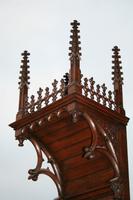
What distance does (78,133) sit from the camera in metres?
6.70

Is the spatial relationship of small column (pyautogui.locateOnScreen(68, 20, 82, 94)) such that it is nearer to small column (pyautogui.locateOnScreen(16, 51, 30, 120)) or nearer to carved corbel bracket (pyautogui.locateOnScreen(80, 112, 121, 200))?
carved corbel bracket (pyautogui.locateOnScreen(80, 112, 121, 200))

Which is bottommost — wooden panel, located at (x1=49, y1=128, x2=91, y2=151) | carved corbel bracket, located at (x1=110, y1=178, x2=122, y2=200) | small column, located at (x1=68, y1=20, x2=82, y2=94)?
carved corbel bracket, located at (x1=110, y1=178, x2=122, y2=200)

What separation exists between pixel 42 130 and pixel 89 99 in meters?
0.88

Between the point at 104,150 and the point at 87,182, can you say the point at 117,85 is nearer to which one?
the point at 104,150

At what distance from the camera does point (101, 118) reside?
651 centimetres

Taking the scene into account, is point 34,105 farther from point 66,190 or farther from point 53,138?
point 66,190

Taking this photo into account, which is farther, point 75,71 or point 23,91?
point 23,91

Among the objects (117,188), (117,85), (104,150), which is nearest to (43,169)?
(104,150)

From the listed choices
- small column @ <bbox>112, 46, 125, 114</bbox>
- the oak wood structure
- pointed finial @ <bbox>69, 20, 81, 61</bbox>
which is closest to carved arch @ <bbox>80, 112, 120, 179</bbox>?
the oak wood structure

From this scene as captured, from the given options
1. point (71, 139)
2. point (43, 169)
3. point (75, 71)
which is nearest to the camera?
point (75, 71)

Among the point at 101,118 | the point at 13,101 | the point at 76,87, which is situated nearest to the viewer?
the point at 76,87

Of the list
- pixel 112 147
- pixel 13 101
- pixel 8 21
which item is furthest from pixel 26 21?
pixel 112 147

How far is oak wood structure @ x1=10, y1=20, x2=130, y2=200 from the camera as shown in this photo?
20.5 feet

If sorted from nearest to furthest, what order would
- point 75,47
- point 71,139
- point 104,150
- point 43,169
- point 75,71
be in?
point 75,71 → point 75,47 → point 104,150 → point 71,139 → point 43,169
